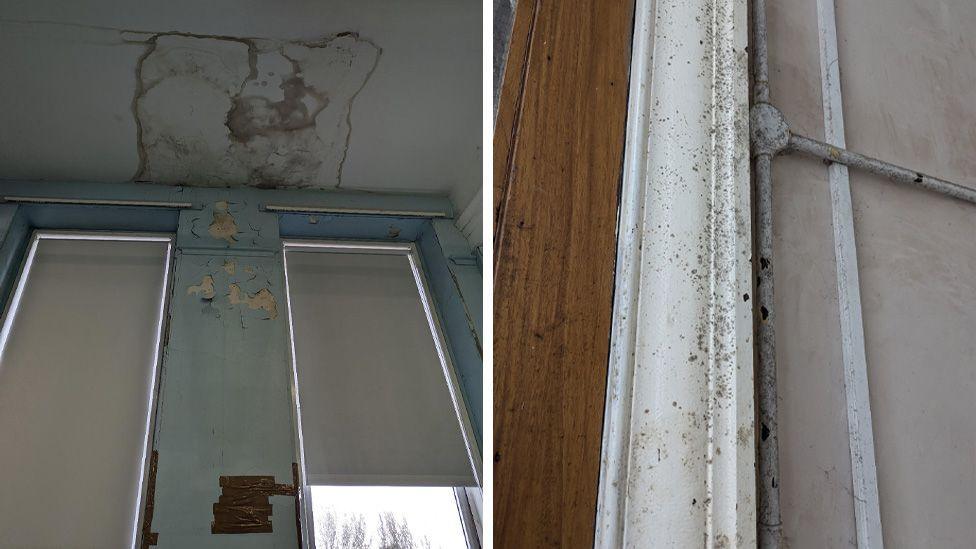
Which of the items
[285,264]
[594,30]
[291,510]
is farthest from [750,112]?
[291,510]

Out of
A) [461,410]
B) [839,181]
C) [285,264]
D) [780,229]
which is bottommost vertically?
[461,410]

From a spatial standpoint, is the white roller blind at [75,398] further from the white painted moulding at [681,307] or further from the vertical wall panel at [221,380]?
the white painted moulding at [681,307]

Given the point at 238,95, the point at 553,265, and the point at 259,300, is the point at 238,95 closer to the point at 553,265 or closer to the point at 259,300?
the point at 259,300

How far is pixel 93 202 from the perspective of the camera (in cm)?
74

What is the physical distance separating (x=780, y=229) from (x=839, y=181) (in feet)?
0.60

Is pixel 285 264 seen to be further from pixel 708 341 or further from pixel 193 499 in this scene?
pixel 708 341

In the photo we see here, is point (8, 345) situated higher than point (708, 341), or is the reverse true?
point (708, 341)

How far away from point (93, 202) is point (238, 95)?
178 mm

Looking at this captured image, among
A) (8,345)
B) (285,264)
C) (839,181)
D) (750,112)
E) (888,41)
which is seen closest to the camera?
(8,345)

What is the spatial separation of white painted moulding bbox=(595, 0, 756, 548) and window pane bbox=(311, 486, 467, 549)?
7.9 inches

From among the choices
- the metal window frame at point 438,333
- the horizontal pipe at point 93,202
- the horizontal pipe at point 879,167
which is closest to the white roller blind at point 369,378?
the metal window frame at point 438,333

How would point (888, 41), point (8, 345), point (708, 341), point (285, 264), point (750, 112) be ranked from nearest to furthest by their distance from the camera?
point (8, 345) → point (285, 264) → point (708, 341) → point (750, 112) → point (888, 41)

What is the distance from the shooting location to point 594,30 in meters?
1.09

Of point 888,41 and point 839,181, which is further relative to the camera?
point 888,41
